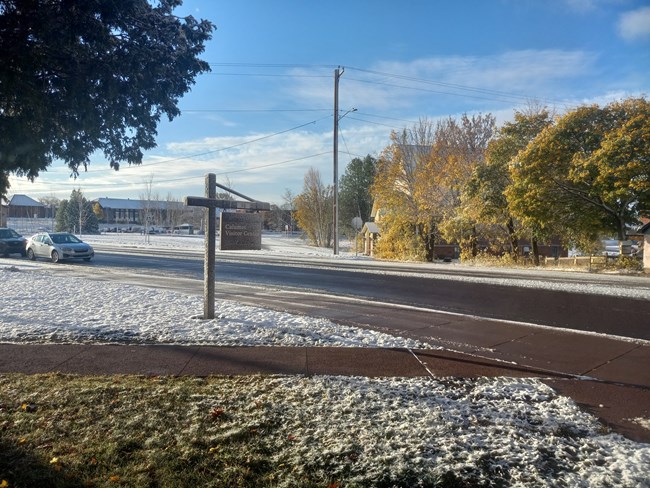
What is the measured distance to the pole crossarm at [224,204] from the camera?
8.85 m

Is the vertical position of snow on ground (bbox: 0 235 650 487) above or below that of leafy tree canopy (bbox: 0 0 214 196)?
below

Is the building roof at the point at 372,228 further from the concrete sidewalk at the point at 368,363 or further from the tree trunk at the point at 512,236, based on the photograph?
the concrete sidewalk at the point at 368,363

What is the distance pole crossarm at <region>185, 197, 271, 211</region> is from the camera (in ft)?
29.0

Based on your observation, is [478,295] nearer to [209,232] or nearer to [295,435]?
[209,232]

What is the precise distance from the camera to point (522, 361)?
6.96m

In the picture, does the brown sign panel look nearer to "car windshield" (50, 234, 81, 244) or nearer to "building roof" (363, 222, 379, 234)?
"car windshield" (50, 234, 81, 244)

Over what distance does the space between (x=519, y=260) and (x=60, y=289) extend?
78.6ft

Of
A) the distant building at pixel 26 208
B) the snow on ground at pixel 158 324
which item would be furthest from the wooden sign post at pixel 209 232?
the distant building at pixel 26 208

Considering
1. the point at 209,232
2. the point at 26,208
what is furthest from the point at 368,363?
the point at 26,208

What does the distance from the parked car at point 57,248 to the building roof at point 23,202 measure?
9820cm

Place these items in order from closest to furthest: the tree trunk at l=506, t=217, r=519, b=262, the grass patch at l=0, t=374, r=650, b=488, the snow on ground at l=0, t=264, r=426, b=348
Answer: the grass patch at l=0, t=374, r=650, b=488 → the snow on ground at l=0, t=264, r=426, b=348 → the tree trunk at l=506, t=217, r=519, b=262

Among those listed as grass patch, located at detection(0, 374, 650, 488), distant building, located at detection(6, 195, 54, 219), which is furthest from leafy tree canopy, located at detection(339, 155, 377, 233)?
distant building, located at detection(6, 195, 54, 219)

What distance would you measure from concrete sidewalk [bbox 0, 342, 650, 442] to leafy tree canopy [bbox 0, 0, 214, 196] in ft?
8.52

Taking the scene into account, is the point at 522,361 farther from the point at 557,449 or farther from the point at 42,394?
the point at 42,394
